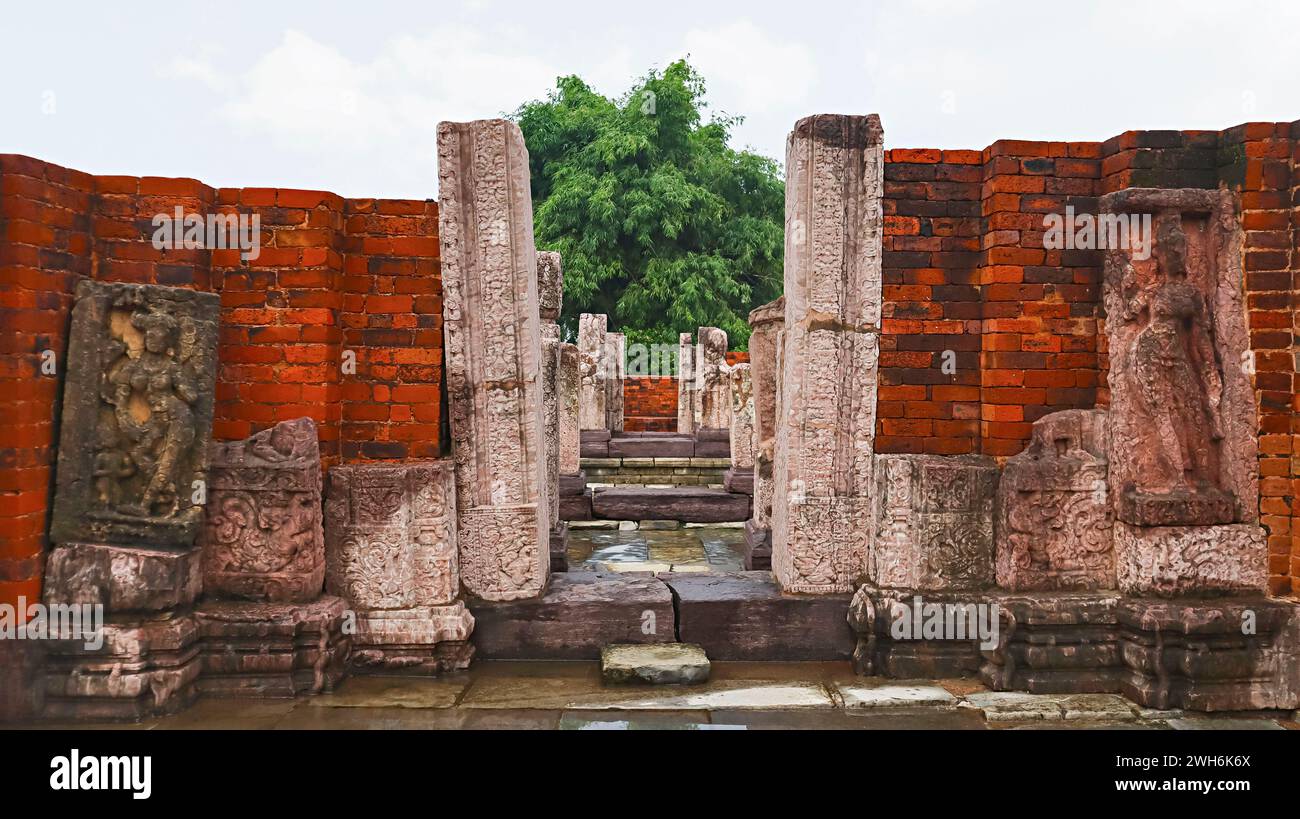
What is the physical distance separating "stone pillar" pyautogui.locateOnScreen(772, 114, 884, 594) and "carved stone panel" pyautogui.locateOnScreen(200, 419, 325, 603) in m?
2.30

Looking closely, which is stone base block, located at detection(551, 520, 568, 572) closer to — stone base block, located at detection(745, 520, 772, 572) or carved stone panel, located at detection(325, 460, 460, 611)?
stone base block, located at detection(745, 520, 772, 572)

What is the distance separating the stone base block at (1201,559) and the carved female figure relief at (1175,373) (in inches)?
8.0

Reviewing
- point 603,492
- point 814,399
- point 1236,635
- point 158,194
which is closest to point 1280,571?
point 1236,635

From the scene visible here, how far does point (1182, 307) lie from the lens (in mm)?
3971

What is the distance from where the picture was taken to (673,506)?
9.05m

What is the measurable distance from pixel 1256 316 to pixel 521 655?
3850mm

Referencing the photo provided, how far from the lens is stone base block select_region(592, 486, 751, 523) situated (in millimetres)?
9047

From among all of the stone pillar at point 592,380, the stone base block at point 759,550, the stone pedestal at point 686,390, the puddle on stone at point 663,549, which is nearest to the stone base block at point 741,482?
the puddle on stone at point 663,549

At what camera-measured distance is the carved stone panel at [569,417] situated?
959 cm

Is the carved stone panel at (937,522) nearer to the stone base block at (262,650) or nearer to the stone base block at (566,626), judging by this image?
the stone base block at (566,626)

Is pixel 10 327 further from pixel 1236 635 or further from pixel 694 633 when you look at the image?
pixel 1236 635

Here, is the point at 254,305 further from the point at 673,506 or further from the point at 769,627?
the point at 673,506

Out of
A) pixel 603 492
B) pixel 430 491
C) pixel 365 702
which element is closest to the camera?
pixel 365 702

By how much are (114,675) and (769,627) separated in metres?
2.93
